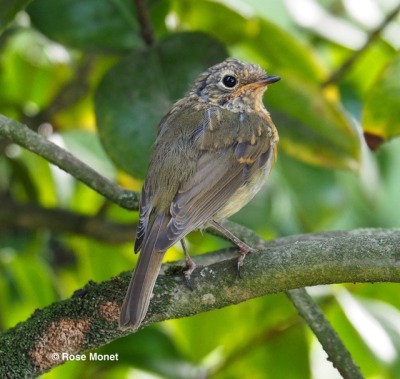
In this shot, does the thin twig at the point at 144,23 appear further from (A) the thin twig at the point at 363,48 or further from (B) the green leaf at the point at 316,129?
(A) the thin twig at the point at 363,48

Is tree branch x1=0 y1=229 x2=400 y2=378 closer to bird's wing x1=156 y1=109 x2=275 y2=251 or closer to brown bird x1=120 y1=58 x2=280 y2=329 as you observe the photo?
brown bird x1=120 y1=58 x2=280 y2=329

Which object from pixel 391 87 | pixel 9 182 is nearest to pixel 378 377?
pixel 391 87

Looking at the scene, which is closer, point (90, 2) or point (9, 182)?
point (90, 2)

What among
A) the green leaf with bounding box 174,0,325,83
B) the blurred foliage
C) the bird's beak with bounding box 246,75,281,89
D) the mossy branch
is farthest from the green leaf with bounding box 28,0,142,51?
the mossy branch

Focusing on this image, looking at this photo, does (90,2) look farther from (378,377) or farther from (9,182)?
(378,377)

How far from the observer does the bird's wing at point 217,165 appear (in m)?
3.22

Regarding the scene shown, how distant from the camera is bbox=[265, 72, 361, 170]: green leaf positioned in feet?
12.6

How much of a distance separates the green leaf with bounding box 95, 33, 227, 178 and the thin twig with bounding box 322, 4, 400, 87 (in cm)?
73

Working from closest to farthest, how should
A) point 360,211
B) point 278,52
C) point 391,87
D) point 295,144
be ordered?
point 391,87 < point 295,144 < point 278,52 < point 360,211

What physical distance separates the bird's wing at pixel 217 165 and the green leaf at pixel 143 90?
0.81 ft

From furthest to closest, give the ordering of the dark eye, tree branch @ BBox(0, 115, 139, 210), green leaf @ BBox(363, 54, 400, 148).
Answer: the dark eye
green leaf @ BBox(363, 54, 400, 148)
tree branch @ BBox(0, 115, 139, 210)

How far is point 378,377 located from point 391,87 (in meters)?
1.51

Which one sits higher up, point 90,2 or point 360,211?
point 90,2

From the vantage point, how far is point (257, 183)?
12.0 ft
